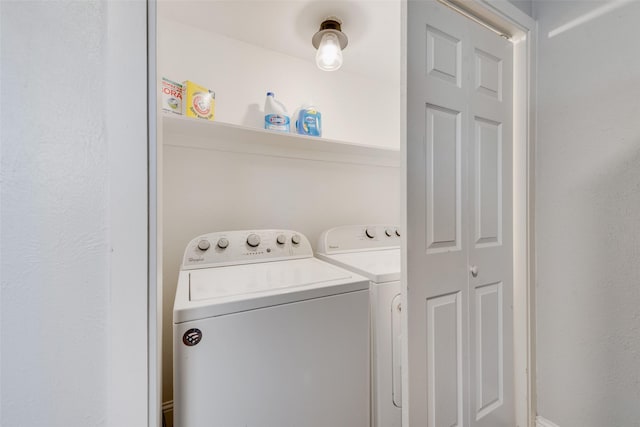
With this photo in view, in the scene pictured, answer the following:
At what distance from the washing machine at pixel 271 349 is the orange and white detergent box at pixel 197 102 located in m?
0.83

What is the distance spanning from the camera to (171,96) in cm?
133

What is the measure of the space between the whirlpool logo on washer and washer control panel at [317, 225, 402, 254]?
3.28 ft

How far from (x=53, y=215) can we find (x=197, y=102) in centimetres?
106

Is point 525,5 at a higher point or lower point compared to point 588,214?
higher

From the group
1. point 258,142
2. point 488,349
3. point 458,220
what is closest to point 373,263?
point 458,220

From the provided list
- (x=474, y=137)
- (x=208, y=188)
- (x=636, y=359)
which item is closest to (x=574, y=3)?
(x=474, y=137)

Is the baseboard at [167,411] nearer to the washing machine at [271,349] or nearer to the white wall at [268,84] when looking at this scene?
the washing machine at [271,349]

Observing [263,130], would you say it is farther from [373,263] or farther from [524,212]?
[524,212]

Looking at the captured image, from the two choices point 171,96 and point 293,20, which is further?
point 293,20

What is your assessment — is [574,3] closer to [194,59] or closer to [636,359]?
[636,359]

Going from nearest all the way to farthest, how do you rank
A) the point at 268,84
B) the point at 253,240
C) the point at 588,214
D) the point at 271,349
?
the point at 271,349, the point at 588,214, the point at 253,240, the point at 268,84

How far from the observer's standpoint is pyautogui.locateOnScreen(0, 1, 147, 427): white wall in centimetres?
50

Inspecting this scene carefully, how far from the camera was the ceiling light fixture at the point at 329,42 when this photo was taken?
1.52m

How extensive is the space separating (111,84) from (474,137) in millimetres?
1267
